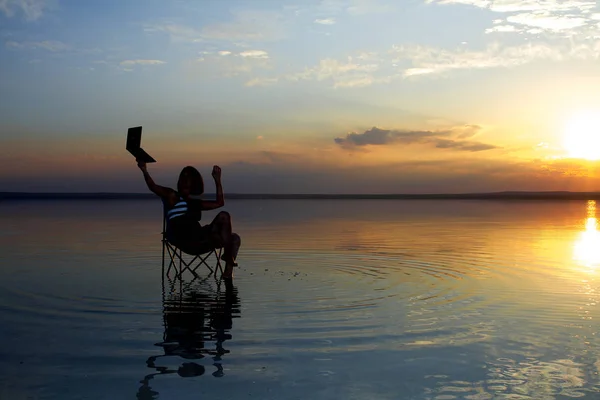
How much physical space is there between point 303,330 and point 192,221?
3.75 metres

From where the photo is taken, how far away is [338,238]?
17.4 meters

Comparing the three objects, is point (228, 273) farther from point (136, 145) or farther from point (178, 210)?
point (136, 145)

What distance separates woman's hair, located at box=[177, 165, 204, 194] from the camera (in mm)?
9188

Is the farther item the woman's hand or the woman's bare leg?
the woman's bare leg

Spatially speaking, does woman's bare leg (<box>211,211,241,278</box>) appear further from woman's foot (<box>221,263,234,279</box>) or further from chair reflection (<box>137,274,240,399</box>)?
chair reflection (<box>137,274,240,399</box>)

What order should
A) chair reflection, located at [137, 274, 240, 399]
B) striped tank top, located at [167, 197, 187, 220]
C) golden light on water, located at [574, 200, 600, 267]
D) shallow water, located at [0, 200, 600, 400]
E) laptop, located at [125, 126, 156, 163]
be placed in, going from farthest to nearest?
golden light on water, located at [574, 200, 600, 267], striped tank top, located at [167, 197, 187, 220], laptop, located at [125, 126, 156, 163], chair reflection, located at [137, 274, 240, 399], shallow water, located at [0, 200, 600, 400]

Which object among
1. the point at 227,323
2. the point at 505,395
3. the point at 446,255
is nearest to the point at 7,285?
the point at 227,323

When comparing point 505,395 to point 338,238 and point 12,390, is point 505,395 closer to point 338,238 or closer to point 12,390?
point 12,390

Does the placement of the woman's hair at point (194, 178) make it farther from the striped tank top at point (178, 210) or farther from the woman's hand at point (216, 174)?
the woman's hand at point (216, 174)

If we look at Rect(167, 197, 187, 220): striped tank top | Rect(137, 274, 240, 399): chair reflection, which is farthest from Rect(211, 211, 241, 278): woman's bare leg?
Rect(167, 197, 187, 220): striped tank top

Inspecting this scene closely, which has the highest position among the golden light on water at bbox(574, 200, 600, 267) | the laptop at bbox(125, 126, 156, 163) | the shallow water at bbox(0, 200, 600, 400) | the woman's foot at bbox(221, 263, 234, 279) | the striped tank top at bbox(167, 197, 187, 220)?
the laptop at bbox(125, 126, 156, 163)

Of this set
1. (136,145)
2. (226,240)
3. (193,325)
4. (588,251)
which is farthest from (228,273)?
(588,251)

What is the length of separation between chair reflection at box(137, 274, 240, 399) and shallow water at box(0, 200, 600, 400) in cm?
2

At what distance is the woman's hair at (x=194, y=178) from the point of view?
919cm
